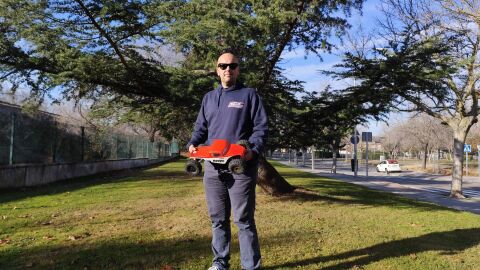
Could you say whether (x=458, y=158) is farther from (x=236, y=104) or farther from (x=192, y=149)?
(x=192, y=149)

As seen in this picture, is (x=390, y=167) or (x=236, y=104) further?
(x=390, y=167)

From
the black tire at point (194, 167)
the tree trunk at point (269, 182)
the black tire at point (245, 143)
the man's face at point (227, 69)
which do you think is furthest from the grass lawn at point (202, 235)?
the man's face at point (227, 69)

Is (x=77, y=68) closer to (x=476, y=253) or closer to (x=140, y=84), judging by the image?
(x=140, y=84)

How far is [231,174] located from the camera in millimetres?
3861

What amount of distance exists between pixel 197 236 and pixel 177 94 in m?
3.29

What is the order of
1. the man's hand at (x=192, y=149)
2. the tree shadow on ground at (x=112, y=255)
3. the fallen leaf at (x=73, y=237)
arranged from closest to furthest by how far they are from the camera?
the man's hand at (x=192, y=149) → the tree shadow on ground at (x=112, y=255) → the fallen leaf at (x=73, y=237)

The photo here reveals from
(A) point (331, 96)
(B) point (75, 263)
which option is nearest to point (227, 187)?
(B) point (75, 263)

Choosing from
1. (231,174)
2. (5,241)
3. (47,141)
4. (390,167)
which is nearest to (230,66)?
(231,174)

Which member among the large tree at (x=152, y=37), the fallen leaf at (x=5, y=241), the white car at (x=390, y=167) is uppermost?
the large tree at (x=152, y=37)

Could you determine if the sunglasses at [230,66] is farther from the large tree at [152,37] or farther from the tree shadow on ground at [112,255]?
the large tree at [152,37]

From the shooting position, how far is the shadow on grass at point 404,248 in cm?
496

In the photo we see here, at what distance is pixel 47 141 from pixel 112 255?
11.3 m

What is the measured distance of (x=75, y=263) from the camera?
4711 millimetres

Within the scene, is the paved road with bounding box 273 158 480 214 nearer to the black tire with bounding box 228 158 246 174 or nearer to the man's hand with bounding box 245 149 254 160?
the man's hand with bounding box 245 149 254 160
